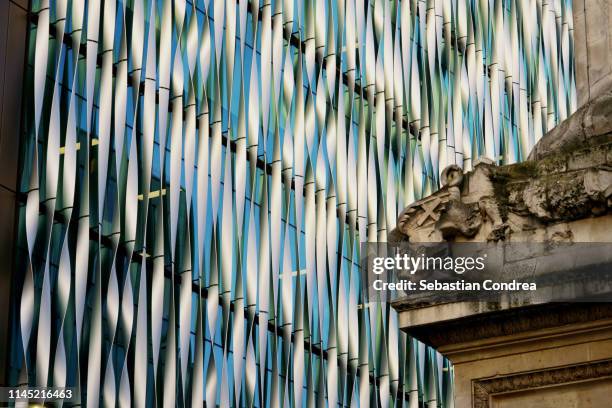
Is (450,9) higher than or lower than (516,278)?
higher

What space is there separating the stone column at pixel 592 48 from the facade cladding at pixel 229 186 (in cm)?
2696

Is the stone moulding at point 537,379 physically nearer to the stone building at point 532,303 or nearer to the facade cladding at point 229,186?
the stone building at point 532,303

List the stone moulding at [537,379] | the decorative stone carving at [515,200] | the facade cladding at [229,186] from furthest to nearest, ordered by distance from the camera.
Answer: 1. the facade cladding at [229,186]
2. the decorative stone carving at [515,200]
3. the stone moulding at [537,379]

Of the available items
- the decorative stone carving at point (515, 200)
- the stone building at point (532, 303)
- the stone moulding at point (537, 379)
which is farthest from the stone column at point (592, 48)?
the stone moulding at point (537, 379)

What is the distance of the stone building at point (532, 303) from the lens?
1250cm

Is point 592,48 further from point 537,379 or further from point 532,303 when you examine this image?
point 537,379

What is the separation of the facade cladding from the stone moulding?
28042 mm

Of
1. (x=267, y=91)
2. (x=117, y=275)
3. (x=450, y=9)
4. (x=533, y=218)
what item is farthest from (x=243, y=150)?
(x=533, y=218)

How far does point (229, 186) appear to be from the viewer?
4912 centimetres

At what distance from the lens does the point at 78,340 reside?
40.9 metres

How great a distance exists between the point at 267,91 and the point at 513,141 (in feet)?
61.5

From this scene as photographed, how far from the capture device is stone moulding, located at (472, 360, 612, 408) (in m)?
12.5

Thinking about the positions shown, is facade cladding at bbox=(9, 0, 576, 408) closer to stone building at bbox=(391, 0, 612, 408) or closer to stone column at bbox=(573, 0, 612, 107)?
stone column at bbox=(573, 0, 612, 107)

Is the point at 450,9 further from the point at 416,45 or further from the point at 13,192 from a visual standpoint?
the point at 13,192
